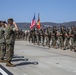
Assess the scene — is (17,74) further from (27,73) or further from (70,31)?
(70,31)

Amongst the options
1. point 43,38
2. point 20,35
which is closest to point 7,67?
point 43,38

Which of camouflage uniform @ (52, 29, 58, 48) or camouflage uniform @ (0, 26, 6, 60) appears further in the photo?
camouflage uniform @ (52, 29, 58, 48)

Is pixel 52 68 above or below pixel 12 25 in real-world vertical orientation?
below

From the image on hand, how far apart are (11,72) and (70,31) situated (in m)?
11.9

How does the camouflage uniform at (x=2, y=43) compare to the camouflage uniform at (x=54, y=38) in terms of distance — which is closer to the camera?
the camouflage uniform at (x=2, y=43)

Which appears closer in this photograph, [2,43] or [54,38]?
[2,43]

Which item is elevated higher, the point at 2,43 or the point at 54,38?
the point at 2,43

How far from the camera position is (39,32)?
3069 cm

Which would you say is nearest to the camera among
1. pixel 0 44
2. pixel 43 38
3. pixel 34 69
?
pixel 34 69

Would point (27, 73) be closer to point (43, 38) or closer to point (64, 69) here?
point (64, 69)

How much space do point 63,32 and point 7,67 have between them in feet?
37.8

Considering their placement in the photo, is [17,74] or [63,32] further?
[63,32]

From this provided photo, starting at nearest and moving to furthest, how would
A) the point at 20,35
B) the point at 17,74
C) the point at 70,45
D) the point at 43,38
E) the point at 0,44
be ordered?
the point at 17,74, the point at 0,44, the point at 70,45, the point at 43,38, the point at 20,35

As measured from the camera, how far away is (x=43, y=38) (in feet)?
95.1
